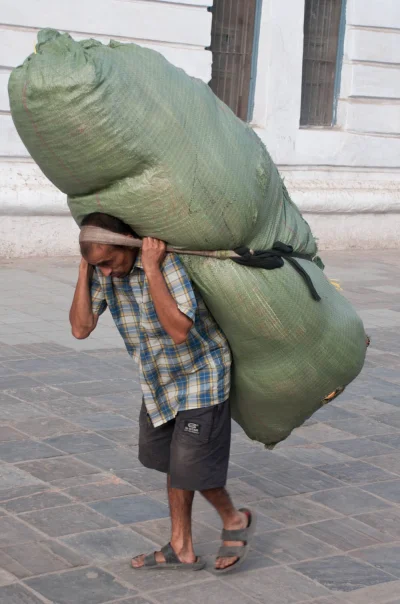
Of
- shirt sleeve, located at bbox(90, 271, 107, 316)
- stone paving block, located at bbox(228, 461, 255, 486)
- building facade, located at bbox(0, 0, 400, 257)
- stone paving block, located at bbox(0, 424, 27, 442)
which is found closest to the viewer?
shirt sleeve, located at bbox(90, 271, 107, 316)

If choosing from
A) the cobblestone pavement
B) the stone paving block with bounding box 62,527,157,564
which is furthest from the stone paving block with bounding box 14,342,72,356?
the stone paving block with bounding box 62,527,157,564

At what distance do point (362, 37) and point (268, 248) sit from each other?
9.16 meters

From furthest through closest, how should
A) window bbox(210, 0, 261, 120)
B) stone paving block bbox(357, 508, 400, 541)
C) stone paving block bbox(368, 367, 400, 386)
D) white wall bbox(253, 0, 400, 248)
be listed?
white wall bbox(253, 0, 400, 248)
window bbox(210, 0, 261, 120)
stone paving block bbox(368, 367, 400, 386)
stone paving block bbox(357, 508, 400, 541)

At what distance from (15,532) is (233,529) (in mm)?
858

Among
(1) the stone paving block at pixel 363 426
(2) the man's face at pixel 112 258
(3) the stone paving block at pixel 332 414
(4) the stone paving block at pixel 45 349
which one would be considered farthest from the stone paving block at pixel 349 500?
(4) the stone paving block at pixel 45 349

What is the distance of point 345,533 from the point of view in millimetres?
4648

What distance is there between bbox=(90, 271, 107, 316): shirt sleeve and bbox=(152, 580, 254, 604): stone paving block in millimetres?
1023

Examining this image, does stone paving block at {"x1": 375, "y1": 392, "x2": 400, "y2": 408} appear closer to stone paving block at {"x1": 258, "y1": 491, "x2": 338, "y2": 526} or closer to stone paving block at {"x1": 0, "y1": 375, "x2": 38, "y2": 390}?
stone paving block at {"x1": 258, "y1": 491, "x2": 338, "y2": 526}

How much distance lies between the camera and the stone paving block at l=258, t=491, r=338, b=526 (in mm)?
4793

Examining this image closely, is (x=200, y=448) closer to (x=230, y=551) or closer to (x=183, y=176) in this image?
(x=230, y=551)

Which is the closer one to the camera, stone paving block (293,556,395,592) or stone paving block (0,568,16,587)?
stone paving block (0,568,16,587)

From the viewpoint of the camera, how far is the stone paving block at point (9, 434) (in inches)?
219

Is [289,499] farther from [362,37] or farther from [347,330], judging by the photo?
[362,37]

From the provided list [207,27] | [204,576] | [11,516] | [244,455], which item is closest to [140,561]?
[204,576]
